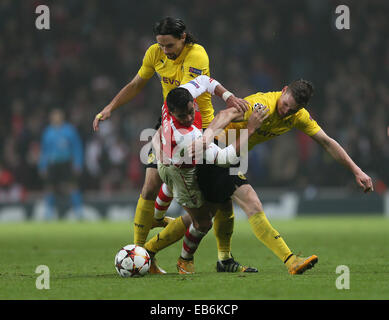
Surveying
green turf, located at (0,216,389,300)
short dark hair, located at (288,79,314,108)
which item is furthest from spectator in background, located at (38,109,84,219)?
short dark hair, located at (288,79,314,108)

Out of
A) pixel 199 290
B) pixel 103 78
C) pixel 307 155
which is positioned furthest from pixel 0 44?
pixel 199 290

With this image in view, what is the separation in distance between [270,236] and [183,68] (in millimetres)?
1580

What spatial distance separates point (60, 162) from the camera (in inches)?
584

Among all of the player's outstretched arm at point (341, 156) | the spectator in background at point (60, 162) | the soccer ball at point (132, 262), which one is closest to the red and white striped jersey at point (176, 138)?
the soccer ball at point (132, 262)

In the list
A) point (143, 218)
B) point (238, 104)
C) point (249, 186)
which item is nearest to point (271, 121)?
point (238, 104)

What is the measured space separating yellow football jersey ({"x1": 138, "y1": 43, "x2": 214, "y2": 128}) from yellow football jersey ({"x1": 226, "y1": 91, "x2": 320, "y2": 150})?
0.45 meters

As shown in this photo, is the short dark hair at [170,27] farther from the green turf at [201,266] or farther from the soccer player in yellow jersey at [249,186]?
the green turf at [201,266]

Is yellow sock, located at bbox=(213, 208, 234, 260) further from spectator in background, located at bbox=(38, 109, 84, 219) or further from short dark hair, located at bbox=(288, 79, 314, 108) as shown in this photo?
spectator in background, located at bbox=(38, 109, 84, 219)

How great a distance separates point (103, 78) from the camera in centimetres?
1722

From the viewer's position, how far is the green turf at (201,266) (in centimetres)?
491

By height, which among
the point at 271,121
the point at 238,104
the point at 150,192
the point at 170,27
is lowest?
the point at 150,192

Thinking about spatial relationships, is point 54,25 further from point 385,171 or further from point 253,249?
point 253,249

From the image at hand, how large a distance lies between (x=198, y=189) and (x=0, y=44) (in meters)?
12.8

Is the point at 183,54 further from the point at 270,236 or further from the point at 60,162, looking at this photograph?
the point at 60,162
